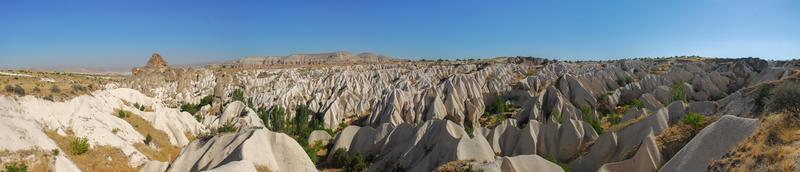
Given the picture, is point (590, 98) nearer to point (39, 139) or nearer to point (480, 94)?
point (480, 94)

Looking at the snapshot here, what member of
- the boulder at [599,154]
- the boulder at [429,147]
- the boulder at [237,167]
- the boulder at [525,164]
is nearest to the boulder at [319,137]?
the boulder at [429,147]

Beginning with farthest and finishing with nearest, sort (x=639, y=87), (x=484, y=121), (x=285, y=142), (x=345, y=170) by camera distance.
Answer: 1. (x=639, y=87)
2. (x=484, y=121)
3. (x=345, y=170)
4. (x=285, y=142)

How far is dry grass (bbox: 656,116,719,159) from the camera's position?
20188 mm

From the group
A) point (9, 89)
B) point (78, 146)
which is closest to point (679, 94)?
point (78, 146)

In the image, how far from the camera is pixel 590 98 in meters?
Answer: 55.6

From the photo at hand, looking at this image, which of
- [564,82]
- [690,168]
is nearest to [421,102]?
[564,82]

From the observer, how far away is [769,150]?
1195 cm

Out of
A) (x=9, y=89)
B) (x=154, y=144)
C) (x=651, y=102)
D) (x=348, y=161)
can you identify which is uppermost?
(x=9, y=89)

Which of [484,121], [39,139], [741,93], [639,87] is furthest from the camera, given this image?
[639,87]

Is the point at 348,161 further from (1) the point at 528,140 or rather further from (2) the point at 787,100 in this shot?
(2) the point at 787,100

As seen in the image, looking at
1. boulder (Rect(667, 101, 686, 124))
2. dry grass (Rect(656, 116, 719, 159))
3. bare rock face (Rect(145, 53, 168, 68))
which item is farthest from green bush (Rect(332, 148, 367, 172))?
bare rock face (Rect(145, 53, 168, 68))

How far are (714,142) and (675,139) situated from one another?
575cm

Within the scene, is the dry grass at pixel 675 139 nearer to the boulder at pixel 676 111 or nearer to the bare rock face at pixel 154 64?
the boulder at pixel 676 111

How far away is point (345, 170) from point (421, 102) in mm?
23285
